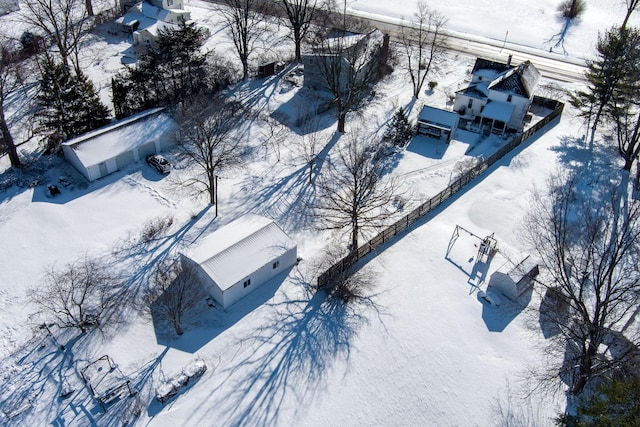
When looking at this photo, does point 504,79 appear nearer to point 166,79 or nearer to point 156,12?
point 166,79

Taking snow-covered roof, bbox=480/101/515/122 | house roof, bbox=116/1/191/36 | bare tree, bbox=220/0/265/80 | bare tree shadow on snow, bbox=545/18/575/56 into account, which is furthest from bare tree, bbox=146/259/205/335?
bare tree shadow on snow, bbox=545/18/575/56

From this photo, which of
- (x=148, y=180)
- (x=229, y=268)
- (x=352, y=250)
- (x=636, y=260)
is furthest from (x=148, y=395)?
(x=636, y=260)

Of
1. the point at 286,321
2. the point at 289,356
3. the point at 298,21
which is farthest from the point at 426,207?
the point at 298,21

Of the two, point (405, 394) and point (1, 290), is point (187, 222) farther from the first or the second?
point (405, 394)

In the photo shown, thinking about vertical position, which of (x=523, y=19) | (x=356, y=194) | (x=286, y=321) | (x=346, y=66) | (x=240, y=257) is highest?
(x=523, y=19)

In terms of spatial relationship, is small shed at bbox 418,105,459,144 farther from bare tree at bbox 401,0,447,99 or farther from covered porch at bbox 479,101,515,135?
bare tree at bbox 401,0,447,99

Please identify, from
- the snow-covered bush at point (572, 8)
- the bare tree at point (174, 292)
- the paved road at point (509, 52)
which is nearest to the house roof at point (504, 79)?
the paved road at point (509, 52)
